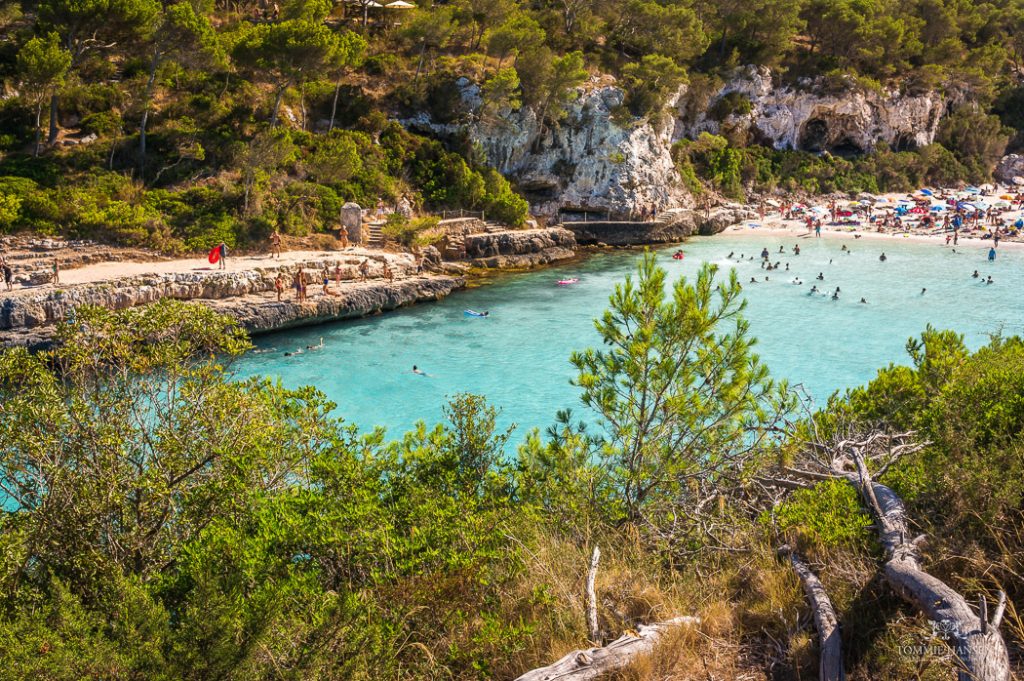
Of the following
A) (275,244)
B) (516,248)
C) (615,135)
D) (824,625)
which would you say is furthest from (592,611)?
(615,135)

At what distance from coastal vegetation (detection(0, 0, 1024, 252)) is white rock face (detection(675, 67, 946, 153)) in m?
1.09

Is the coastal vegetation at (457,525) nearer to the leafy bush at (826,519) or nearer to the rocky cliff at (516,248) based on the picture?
the leafy bush at (826,519)

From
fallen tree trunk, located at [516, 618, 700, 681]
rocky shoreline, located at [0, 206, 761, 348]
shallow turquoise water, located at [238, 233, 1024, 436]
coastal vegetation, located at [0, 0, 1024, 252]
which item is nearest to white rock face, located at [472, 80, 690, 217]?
coastal vegetation, located at [0, 0, 1024, 252]

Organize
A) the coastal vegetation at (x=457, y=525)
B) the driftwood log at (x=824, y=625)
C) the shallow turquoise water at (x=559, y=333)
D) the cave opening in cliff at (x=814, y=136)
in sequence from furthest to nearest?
the cave opening in cliff at (x=814, y=136) < the shallow turquoise water at (x=559, y=333) < the coastal vegetation at (x=457, y=525) < the driftwood log at (x=824, y=625)

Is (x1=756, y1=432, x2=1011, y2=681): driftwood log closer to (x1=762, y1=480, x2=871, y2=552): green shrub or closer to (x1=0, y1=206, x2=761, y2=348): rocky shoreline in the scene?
(x1=762, y1=480, x2=871, y2=552): green shrub

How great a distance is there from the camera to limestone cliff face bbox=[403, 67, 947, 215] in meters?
39.0

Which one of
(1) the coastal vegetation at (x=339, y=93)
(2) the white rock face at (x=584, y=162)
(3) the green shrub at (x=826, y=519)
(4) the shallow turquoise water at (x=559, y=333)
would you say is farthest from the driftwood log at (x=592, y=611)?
(2) the white rock face at (x=584, y=162)

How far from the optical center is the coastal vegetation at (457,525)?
14.1 feet

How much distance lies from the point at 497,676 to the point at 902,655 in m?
2.58

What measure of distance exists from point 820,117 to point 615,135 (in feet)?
83.4

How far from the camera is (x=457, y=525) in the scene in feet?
19.2

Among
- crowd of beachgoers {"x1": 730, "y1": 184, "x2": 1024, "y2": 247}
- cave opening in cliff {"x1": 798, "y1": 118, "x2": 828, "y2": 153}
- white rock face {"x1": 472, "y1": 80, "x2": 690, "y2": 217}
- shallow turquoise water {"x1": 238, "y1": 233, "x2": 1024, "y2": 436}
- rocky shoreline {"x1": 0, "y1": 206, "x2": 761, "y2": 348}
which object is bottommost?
shallow turquoise water {"x1": 238, "y1": 233, "x2": 1024, "y2": 436}

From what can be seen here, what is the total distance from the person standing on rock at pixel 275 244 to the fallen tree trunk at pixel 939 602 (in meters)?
24.8

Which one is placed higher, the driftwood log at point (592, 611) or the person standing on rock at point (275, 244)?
the person standing on rock at point (275, 244)
